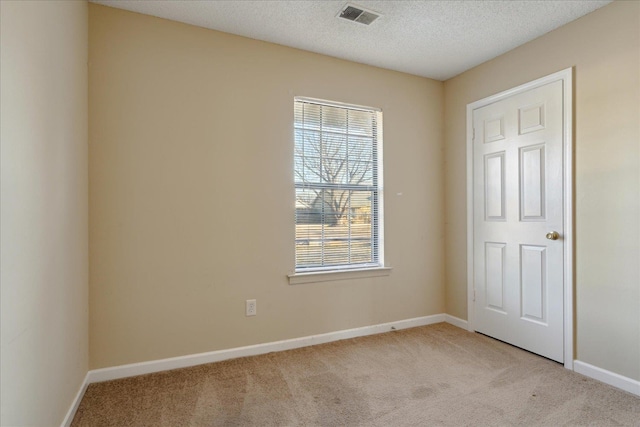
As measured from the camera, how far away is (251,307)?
2686mm

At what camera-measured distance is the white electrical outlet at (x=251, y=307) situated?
2676mm

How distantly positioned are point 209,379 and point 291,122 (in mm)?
2014

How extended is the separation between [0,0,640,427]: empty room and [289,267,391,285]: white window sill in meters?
0.02

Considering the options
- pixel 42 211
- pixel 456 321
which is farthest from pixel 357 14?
pixel 456 321

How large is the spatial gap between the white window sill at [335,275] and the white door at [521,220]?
0.92m

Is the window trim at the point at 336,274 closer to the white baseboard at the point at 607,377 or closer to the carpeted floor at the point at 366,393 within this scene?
the carpeted floor at the point at 366,393

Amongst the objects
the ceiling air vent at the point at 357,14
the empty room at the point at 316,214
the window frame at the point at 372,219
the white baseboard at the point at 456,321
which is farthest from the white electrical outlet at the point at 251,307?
the ceiling air vent at the point at 357,14

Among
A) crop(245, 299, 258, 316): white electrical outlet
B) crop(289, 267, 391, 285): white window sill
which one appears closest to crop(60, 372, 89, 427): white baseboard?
crop(245, 299, 258, 316): white electrical outlet

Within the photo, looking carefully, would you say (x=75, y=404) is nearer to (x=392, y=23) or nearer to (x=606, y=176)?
(x=392, y=23)

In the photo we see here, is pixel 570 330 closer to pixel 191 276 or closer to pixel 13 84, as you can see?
pixel 191 276

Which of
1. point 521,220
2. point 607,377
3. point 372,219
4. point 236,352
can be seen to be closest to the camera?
point 607,377

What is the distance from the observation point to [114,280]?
2291 mm

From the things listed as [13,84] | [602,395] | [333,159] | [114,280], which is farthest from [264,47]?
[602,395]

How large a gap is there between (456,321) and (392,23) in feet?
9.08
